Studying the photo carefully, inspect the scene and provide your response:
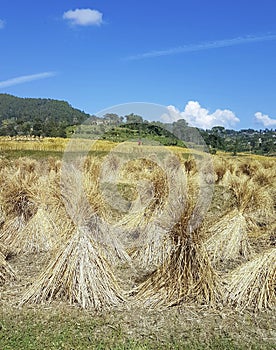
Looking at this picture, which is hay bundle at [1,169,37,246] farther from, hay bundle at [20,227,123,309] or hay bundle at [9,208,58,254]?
hay bundle at [20,227,123,309]

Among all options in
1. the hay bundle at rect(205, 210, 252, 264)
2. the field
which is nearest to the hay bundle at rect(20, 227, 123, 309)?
the field

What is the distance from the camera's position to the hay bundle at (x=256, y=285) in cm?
534

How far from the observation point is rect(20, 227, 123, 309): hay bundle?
5.27 metres

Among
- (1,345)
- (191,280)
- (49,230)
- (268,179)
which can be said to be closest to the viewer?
(1,345)

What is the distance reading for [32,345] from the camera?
13.9ft

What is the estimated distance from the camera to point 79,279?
534 cm

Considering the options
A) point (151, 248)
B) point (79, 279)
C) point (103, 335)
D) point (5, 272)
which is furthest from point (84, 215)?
point (151, 248)

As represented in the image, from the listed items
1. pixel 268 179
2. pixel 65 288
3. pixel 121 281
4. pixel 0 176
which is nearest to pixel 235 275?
pixel 121 281

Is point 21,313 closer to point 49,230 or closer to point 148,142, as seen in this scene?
point 49,230

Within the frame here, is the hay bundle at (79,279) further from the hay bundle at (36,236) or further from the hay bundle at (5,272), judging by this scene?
the hay bundle at (36,236)

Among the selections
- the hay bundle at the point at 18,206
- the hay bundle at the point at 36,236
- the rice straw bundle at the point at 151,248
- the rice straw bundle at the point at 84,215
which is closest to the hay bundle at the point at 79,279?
the rice straw bundle at the point at 84,215

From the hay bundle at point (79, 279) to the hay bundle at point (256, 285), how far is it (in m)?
1.47

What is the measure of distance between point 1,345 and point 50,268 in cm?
139

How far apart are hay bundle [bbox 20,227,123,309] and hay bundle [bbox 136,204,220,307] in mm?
453
